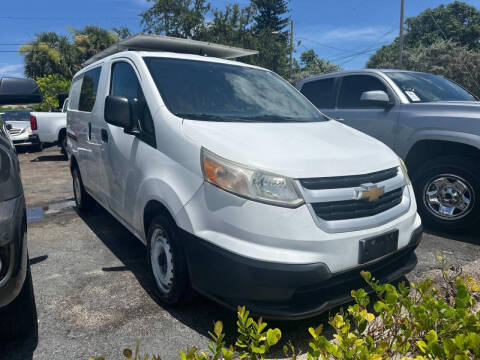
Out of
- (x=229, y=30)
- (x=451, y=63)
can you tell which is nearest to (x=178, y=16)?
(x=229, y=30)

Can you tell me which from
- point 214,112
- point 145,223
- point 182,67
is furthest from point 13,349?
point 182,67

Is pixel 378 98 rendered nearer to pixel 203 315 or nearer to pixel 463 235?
pixel 463 235

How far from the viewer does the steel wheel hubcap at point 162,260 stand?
2510 mm

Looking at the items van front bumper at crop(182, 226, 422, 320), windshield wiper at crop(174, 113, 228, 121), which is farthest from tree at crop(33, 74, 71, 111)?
van front bumper at crop(182, 226, 422, 320)

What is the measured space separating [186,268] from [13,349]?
3.59 feet

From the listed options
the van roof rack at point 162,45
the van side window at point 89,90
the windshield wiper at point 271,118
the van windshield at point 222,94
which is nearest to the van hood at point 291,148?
the windshield wiper at point 271,118

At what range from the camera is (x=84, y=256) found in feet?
11.7

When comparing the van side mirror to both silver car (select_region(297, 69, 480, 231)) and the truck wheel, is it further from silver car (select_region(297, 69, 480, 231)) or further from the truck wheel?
the truck wheel

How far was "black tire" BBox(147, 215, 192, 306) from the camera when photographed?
7.69 ft

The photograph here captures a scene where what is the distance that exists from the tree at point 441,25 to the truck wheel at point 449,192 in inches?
2005

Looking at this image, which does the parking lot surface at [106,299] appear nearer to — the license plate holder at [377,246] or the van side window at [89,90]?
the license plate holder at [377,246]

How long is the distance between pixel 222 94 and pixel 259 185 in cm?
126

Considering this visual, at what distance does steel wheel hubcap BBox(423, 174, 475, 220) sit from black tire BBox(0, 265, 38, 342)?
389cm

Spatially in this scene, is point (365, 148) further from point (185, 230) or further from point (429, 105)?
point (429, 105)
